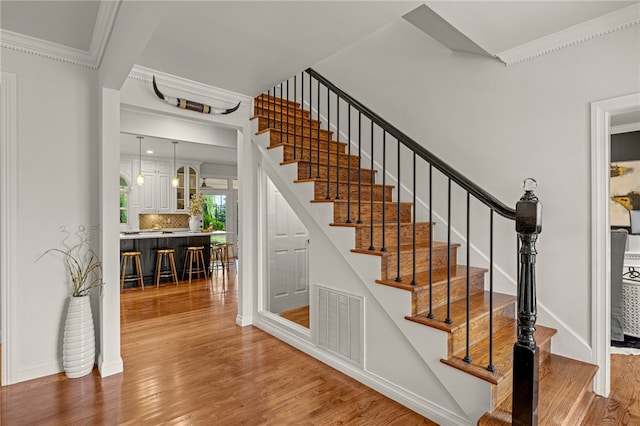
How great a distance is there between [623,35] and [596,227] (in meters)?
1.26

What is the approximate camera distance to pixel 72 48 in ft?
9.30

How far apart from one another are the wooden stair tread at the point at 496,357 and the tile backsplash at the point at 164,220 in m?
8.27

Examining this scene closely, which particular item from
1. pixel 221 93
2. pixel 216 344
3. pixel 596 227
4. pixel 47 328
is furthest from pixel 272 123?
pixel 596 227

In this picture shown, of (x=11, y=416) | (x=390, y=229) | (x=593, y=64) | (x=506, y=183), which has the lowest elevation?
(x=11, y=416)

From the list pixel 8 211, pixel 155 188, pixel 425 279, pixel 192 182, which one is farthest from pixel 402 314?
pixel 192 182

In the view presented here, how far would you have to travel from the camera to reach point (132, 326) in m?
3.99

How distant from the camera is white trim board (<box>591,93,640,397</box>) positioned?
2.32m

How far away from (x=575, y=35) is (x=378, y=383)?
2.84 metres

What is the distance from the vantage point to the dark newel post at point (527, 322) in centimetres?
168

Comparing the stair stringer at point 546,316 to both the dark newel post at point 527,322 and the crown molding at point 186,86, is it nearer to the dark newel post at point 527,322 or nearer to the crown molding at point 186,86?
the dark newel post at point 527,322

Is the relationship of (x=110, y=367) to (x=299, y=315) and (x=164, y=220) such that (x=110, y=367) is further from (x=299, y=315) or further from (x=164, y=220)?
(x=164, y=220)

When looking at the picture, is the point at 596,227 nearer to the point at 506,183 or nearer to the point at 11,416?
the point at 506,183

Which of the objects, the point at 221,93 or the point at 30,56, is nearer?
the point at 30,56

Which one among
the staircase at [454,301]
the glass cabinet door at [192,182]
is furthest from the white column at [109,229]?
the glass cabinet door at [192,182]
